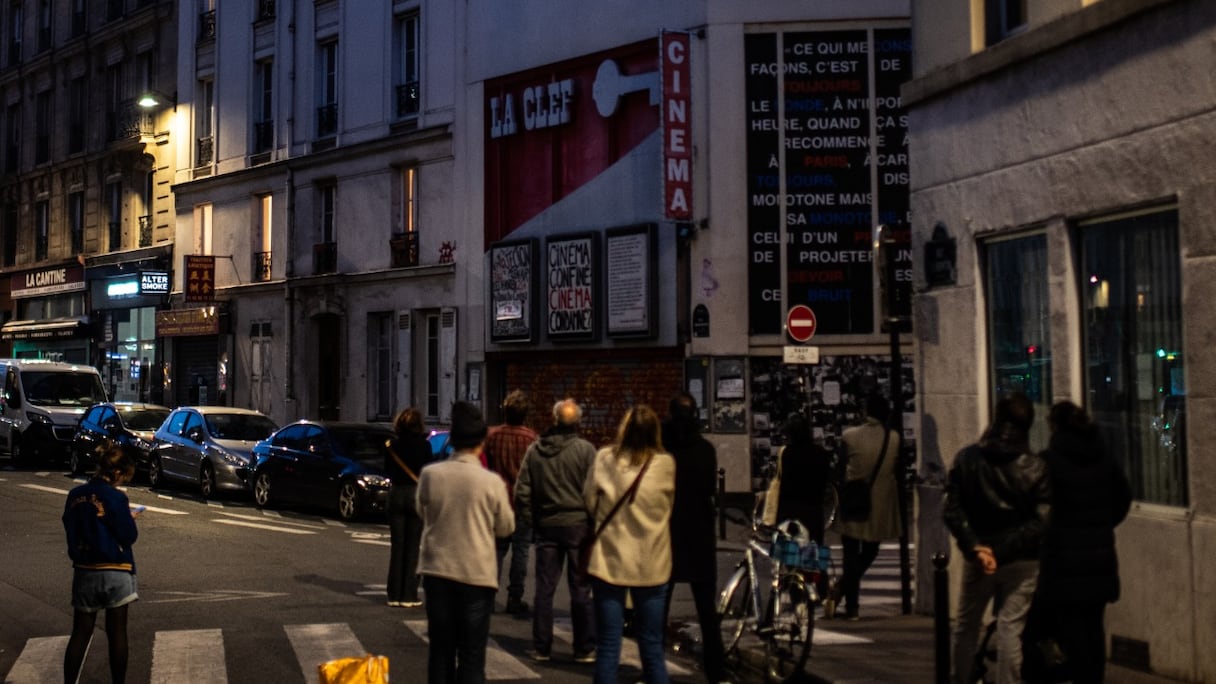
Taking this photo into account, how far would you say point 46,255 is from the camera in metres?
46.1

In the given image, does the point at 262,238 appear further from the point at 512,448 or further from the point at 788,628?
the point at 788,628

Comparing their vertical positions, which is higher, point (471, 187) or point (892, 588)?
point (471, 187)

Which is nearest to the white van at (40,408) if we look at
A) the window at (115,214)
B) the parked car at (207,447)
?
the parked car at (207,447)

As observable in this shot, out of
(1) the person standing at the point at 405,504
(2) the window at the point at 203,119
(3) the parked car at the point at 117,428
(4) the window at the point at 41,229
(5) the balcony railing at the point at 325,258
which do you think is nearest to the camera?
(1) the person standing at the point at 405,504

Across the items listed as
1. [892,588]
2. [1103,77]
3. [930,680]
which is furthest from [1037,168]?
[892,588]

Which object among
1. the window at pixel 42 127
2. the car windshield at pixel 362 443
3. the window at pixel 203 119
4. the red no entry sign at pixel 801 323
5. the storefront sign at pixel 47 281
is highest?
the window at pixel 42 127

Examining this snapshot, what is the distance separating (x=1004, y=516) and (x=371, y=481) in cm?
1360

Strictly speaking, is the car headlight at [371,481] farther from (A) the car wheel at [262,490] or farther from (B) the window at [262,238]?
(B) the window at [262,238]

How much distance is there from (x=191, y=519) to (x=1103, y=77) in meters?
14.3

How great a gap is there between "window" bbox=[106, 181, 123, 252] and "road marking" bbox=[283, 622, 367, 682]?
33.5m

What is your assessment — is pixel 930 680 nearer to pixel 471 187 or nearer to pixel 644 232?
pixel 644 232

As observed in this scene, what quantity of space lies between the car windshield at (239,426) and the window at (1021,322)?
1603 centimetres

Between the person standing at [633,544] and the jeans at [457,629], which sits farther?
the person standing at [633,544]

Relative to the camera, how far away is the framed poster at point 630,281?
80.3 ft
